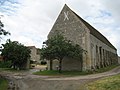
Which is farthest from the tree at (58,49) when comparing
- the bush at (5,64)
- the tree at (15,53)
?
the bush at (5,64)

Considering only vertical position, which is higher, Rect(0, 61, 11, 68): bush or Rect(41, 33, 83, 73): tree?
Rect(41, 33, 83, 73): tree

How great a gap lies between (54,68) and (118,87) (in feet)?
93.4

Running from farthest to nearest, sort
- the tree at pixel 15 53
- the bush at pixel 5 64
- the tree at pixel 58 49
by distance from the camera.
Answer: the bush at pixel 5 64 → the tree at pixel 15 53 → the tree at pixel 58 49

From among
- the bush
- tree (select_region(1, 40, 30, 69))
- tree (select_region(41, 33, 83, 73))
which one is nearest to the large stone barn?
tree (select_region(41, 33, 83, 73))

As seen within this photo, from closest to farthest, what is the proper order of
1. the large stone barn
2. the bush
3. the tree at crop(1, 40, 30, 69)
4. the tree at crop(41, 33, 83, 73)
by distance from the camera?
the tree at crop(41, 33, 83, 73) → the large stone barn → the tree at crop(1, 40, 30, 69) → the bush

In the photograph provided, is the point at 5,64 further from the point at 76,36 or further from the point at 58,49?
the point at 58,49

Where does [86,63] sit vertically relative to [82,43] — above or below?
below

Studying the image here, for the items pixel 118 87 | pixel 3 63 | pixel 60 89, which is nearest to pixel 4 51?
pixel 3 63

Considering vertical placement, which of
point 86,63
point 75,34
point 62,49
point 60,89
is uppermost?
point 75,34

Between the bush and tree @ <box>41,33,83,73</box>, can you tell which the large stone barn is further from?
the bush

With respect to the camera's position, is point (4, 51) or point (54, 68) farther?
point (4, 51)

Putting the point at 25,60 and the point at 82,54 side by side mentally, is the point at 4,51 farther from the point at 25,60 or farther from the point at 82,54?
the point at 82,54

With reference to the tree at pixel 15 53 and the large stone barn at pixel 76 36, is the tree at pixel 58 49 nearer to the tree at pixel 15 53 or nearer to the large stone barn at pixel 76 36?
the large stone barn at pixel 76 36

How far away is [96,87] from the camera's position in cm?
1934
